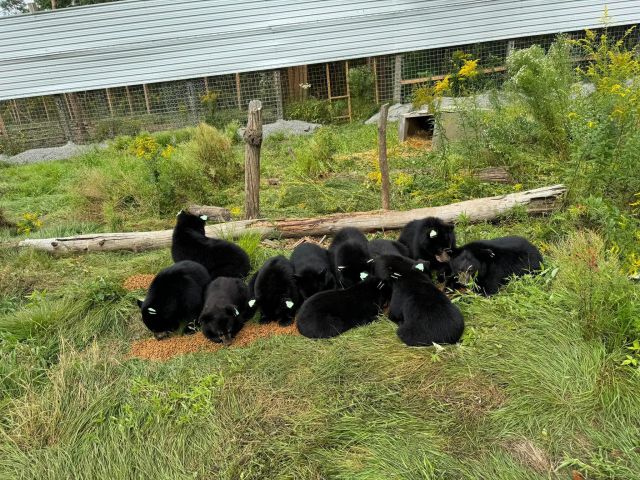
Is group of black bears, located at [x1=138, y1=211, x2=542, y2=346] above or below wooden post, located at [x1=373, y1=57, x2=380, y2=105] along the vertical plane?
below

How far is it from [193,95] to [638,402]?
17925 millimetres

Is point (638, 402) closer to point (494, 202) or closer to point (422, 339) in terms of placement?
point (422, 339)

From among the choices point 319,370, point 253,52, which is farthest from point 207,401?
point 253,52

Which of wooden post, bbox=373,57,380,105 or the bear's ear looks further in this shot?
wooden post, bbox=373,57,380,105

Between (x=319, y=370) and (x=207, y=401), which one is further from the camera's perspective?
(x=319, y=370)

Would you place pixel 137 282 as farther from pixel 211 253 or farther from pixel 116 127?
pixel 116 127

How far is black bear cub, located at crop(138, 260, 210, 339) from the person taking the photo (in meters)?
4.40

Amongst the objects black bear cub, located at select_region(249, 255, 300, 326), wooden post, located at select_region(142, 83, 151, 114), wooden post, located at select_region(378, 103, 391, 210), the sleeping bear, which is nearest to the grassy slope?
black bear cub, located at select_region(249, 255, 300, 326)

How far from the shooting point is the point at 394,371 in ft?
11.6

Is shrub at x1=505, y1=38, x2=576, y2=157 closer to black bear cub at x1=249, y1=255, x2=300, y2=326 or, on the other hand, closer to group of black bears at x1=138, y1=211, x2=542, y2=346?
group of black bears at x1=138, y1=211, x2=542, y2=346

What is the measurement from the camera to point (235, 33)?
1717 centimetres

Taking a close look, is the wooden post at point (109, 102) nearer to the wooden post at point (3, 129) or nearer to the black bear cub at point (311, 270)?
the wooden post at point (3, 129)

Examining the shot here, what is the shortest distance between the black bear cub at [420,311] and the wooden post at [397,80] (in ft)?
50.0

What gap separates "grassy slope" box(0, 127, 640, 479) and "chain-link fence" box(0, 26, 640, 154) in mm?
14713
